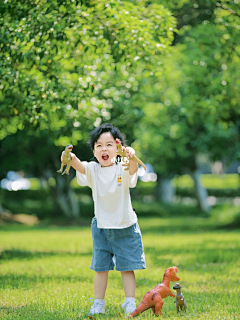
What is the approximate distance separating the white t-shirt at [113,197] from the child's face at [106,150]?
0.10m

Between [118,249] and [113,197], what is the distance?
0.51 metres

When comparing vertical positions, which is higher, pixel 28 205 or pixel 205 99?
pixel 205 99

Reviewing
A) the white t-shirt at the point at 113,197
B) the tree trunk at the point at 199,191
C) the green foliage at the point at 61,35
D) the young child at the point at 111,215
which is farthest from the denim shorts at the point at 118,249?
the tree trunk at the point at 199,191

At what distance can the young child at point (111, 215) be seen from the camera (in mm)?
4707

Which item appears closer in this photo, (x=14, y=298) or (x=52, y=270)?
(x=14, y=298)

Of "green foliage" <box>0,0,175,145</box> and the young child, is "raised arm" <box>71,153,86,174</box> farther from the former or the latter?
"green foliage" <box>0,0,175,145</box>

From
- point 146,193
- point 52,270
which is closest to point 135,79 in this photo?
point 52,270

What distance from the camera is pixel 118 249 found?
479cm

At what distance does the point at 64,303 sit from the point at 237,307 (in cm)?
182

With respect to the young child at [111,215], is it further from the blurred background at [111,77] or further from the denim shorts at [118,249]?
the blurred background at [111,77]

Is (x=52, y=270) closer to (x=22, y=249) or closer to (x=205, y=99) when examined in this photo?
(x=22, y=249)

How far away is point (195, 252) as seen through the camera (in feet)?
35.5

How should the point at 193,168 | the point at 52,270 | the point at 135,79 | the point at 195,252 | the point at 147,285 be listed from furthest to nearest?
the point at 193,168 → the point at 135,79 → the point at 195,252 → the point at 52,270 → the point at 147,285

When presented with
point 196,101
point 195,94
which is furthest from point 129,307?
point 195,94
